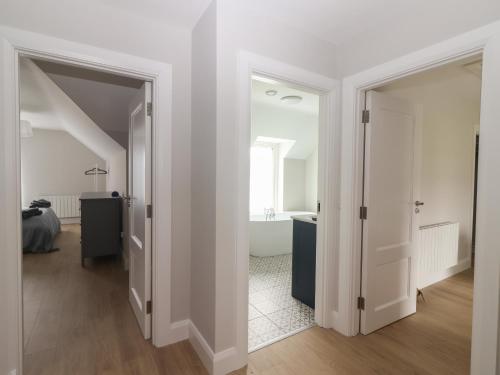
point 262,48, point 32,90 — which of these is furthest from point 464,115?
point 32,90

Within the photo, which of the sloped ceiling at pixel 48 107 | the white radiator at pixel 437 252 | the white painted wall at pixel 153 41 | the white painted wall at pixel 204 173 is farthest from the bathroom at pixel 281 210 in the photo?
the sloped ceiling at pixel 48 107

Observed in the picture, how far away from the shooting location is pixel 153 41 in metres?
1.79

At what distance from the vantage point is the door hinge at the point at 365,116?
201cm

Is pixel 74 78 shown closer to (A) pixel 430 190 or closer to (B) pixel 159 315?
(B) pixel 159 315

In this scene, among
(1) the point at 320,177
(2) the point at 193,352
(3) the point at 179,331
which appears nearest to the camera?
(2) the point at 193,352

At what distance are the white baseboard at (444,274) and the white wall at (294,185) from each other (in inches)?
110

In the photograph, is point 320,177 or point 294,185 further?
point 294,185

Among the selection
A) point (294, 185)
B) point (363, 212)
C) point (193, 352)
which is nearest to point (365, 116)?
point (363, 212)

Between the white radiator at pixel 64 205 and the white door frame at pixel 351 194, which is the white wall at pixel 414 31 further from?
the white radiator at pixel 64 205

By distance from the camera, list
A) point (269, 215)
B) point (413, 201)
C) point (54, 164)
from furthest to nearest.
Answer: point (54, 164), point (269, 215), point (413, 201)

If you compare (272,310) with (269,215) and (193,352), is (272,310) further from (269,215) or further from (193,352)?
(269,215)

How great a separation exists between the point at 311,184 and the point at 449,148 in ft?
8.88

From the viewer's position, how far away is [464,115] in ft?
10.6

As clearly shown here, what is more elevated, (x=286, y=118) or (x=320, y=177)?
(x=286, y=118)
